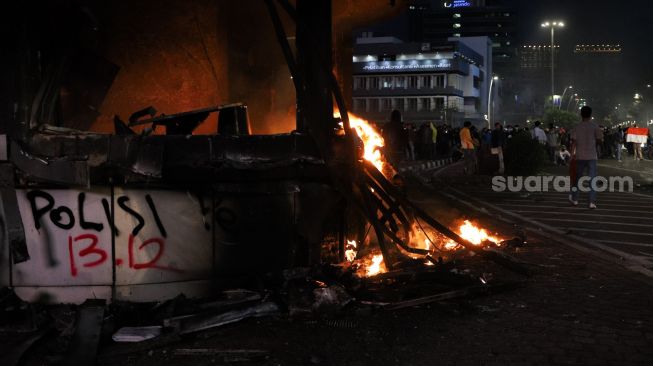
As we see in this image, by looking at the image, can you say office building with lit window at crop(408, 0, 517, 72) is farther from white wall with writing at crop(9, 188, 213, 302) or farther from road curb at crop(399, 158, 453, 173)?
white wall with writing at crop(9, 188, 213, 302)

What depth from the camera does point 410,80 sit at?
311 feet

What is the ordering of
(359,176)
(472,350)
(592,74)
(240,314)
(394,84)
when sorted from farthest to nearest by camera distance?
(592,74)
(394,84)
(359,176)
(240,314)
(472,350)

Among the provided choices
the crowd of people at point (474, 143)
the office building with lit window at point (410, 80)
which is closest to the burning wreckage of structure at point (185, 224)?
the crowd of people at point (474, 143)

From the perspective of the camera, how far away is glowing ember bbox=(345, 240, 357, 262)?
7.23 meters

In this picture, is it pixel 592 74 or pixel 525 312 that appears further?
pixel 592 74

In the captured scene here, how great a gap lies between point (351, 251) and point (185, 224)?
85.9 inches

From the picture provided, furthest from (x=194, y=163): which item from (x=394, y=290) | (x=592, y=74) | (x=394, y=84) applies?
(x=592, y=74)

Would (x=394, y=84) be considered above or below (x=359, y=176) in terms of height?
above

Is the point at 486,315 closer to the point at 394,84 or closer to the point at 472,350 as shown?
the point at 472,350

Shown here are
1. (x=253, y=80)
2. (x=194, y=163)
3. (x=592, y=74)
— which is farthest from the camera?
(x=592, y=74)

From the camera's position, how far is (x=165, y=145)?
5.84m

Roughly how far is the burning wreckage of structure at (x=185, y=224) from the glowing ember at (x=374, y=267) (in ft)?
0.37

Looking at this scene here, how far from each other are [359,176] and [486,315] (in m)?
→ 1.90

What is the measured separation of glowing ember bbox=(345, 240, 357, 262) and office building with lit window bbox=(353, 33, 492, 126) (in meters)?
81.7
